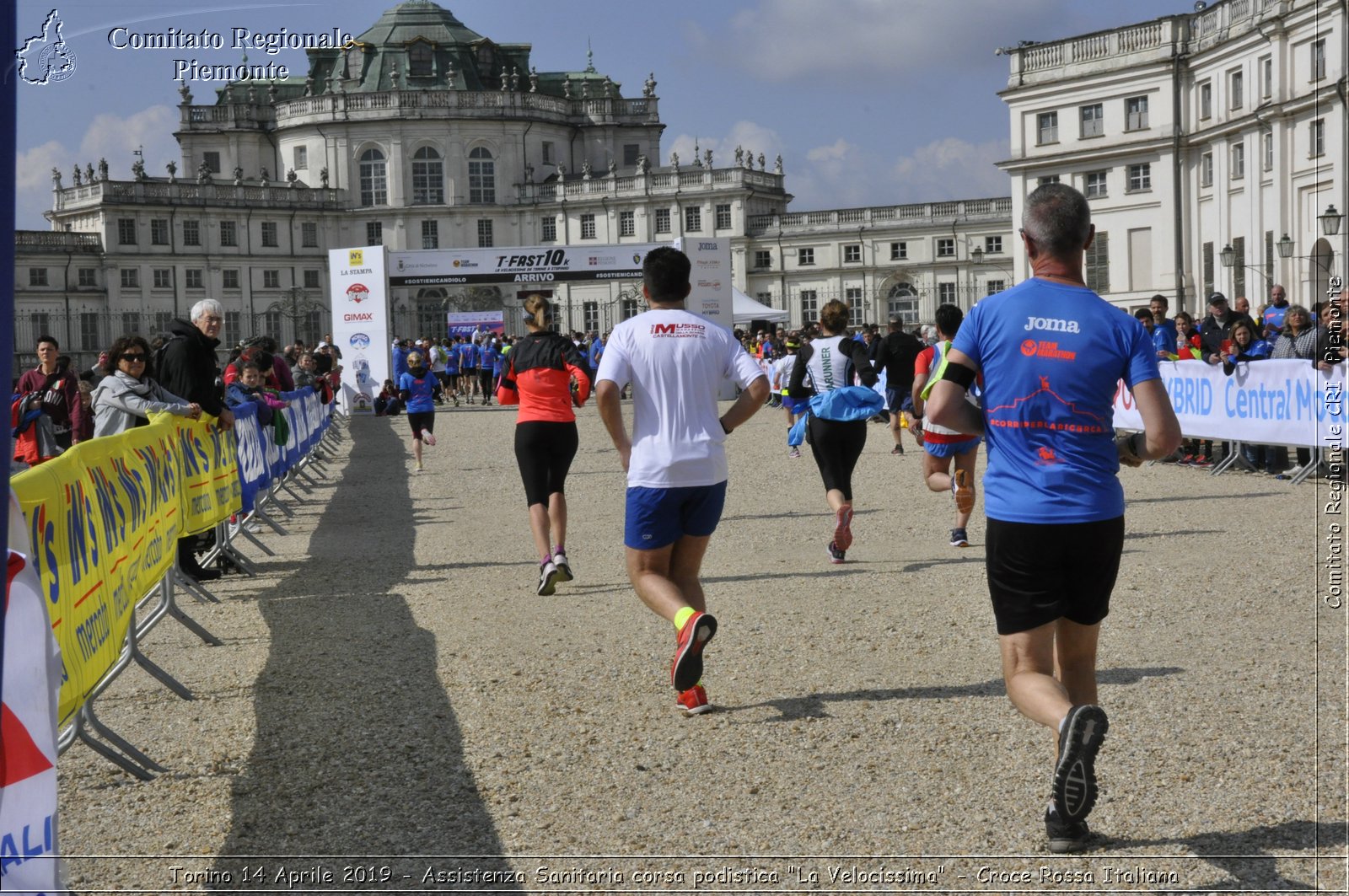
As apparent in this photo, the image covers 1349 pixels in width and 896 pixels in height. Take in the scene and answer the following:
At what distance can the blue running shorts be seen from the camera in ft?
20.2

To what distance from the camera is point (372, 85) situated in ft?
334

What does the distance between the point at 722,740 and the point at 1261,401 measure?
39.2ft

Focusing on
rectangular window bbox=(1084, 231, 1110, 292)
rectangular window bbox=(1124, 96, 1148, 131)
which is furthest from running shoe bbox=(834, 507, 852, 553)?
rectangular window bbox=(1124, 96, 1148, 131)

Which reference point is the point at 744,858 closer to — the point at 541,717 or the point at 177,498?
the point at 541,717

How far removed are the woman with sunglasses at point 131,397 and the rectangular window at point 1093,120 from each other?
51.8m

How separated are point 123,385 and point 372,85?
317 ft

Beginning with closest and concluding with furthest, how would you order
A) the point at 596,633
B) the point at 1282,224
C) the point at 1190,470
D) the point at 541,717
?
the point at 541,717
the point at 596,633
the point at 1190,470
the point at 1282,224

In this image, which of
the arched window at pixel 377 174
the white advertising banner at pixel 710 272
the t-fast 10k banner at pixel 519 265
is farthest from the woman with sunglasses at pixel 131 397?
the arched window at pixel 377 174

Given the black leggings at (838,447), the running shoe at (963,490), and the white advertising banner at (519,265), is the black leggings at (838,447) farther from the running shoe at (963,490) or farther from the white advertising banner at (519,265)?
the white advertising banner at (519,265)

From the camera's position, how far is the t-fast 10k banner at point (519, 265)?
43.1 m

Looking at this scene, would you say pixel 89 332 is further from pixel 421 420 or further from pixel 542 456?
pixel 542 456

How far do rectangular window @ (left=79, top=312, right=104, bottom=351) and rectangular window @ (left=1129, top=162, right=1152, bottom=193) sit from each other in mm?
59200

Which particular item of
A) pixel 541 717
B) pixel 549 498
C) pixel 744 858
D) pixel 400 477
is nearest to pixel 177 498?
pixel 549 498

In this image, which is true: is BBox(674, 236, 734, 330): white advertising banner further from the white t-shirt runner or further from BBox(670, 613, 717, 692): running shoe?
BBox(670, 613, 717, 692): running shoe
